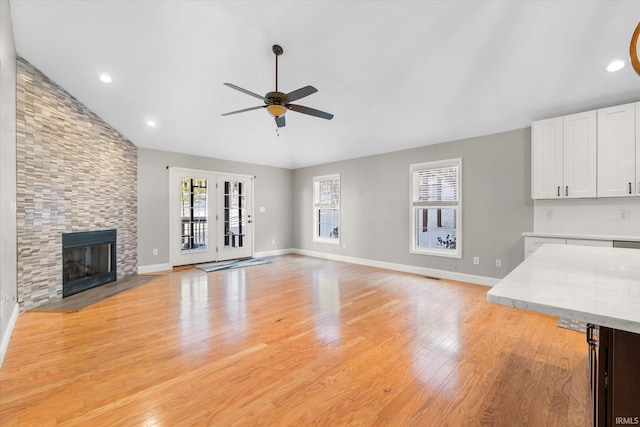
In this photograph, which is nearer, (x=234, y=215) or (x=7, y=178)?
(x=7, y=178)

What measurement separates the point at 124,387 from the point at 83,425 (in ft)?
1.09

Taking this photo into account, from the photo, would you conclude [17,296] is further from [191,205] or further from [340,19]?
[340,19]

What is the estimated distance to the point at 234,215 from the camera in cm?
662

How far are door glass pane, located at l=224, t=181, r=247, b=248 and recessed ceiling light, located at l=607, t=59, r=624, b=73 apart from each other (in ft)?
20.7

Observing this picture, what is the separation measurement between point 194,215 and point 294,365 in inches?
188

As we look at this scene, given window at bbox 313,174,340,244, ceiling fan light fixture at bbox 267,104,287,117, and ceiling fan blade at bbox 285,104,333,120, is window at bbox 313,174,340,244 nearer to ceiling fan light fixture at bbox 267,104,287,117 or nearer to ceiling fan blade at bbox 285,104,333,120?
ceiling fan blade at bbox 285,104,333,120

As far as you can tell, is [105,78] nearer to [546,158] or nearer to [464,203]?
[464,203]

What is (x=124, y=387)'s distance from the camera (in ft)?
6.09

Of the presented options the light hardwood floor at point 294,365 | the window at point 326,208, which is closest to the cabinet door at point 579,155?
the light hardwood floor at point 294,365

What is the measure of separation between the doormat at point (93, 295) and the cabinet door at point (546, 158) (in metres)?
5.99

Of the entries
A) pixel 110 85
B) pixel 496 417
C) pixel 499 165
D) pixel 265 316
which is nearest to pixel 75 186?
pixel 110 85

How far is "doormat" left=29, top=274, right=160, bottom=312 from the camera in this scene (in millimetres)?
3367

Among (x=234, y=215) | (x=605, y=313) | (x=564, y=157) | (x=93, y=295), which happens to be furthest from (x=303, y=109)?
(x=234, y=215)

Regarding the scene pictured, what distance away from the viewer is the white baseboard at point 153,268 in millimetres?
5243
